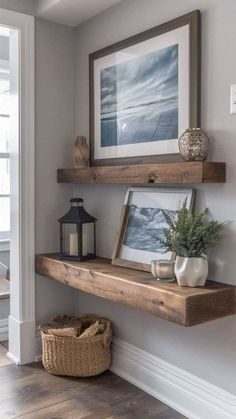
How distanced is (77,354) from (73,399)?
0.86 feet

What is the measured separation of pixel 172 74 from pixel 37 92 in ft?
3.30

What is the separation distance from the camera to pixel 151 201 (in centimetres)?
237

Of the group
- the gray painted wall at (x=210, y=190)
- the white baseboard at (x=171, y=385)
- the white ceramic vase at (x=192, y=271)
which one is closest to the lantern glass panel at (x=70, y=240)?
the gray painted wall at (x=210, y=190)

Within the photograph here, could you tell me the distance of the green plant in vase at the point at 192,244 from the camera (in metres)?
1.94

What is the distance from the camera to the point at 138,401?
2322mm

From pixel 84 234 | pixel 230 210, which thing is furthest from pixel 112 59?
pixel 230 210

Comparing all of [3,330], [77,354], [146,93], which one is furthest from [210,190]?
[3,330]

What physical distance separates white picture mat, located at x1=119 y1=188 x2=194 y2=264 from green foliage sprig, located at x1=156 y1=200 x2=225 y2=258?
0.16 meters

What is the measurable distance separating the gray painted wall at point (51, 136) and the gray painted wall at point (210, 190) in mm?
425

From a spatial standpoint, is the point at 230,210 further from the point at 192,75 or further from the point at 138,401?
the point at 138,401

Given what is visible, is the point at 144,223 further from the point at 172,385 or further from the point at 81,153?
the point at 172,385

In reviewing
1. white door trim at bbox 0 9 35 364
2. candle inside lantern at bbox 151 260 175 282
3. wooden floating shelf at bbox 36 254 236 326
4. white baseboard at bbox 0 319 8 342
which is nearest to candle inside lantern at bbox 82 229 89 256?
wooden floating shelf at bbox 36 254 236 326

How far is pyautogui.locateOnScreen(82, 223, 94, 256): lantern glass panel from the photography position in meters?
2.68

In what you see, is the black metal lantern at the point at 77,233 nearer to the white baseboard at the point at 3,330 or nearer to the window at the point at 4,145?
the white baseboard at the point at 3,330
